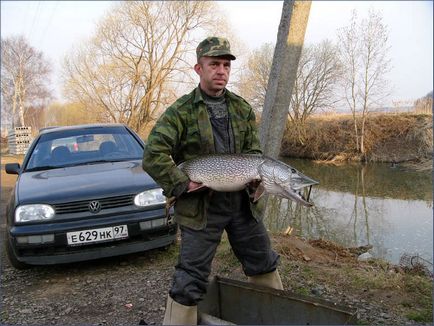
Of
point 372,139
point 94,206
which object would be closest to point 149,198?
point 94,206

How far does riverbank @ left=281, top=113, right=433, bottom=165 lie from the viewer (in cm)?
2784

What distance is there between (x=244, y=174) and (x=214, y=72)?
71cm

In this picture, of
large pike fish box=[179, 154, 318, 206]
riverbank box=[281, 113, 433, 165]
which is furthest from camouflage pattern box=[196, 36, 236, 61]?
riverbank box=[281, 113, 433, 165]

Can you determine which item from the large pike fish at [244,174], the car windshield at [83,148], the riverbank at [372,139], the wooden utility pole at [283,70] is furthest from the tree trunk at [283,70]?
the riverbank at [372,139]

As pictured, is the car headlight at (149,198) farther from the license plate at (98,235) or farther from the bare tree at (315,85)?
the bare tree at (315,85)

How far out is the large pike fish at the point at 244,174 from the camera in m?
2.62

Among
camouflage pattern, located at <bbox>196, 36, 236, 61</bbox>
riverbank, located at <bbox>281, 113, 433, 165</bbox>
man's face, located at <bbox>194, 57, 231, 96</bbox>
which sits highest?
camouflage pattern, located at <bbox>196, 36, 236, 61</bbox>

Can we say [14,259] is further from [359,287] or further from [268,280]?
[359,287]

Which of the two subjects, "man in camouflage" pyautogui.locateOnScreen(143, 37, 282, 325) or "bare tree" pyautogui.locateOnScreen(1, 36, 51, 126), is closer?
"man in camouflage" pyautogui.locateOnScreen(143, 37, 282, 325)

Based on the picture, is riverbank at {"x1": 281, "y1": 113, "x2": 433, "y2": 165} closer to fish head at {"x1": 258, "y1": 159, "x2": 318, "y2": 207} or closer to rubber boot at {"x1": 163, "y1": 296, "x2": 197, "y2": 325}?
fish head at {"x1": 258, "y1": 159, "x2": 318, "y2": 207}

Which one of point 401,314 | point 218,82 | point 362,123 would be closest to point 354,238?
point 401,314

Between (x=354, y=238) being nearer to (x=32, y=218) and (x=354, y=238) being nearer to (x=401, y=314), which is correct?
(x=401, y=314)

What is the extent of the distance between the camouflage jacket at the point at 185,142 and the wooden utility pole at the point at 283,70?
66.8 inches

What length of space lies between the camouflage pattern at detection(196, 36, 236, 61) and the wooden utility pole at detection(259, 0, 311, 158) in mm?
1877
